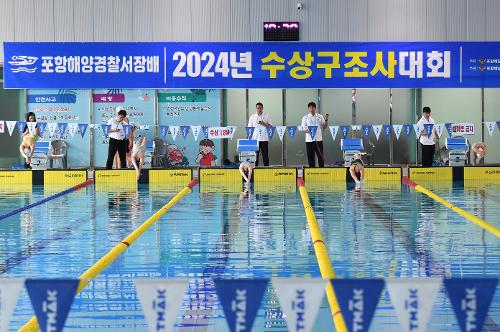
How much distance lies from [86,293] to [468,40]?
57.1 feet

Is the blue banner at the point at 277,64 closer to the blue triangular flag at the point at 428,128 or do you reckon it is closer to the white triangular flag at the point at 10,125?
the white triangular flag at the point at 10,125

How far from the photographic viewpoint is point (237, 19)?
2375cm

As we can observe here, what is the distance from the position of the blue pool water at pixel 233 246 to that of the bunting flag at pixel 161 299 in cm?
201

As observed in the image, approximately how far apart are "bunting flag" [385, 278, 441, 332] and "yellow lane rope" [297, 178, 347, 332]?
1.19ft

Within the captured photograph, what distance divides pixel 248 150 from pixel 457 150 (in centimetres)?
460

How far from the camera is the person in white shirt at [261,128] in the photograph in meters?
22.1

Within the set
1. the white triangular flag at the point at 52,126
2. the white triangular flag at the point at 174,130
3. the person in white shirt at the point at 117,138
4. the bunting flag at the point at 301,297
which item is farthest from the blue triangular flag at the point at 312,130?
the bunting flag at the point at 301,297

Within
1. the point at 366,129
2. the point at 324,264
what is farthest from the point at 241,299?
the point at 366,129

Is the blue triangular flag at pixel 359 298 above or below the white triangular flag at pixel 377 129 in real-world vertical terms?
below

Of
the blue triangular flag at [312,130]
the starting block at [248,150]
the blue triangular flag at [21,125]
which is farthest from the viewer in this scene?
the blue triangular flag at [21,125]

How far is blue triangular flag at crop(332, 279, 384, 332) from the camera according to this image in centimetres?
474

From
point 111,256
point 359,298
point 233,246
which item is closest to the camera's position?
point 359,298

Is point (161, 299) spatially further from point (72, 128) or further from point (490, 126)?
point (490, 126)

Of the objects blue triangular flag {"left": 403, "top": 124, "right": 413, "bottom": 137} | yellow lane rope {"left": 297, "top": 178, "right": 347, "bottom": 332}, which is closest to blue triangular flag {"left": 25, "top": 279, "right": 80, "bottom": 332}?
yellow lane rope {"left": 297, "top": 178, "right": 347, "bottom": 332}
